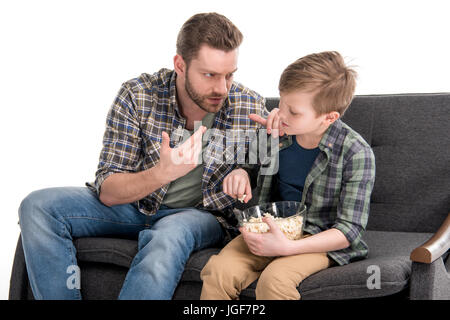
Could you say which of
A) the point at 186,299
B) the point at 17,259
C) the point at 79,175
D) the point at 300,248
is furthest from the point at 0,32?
the point at 300,248

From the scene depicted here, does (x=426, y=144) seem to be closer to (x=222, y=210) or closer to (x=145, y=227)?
(x=222, y=210)

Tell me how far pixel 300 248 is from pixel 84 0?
2.19 metres

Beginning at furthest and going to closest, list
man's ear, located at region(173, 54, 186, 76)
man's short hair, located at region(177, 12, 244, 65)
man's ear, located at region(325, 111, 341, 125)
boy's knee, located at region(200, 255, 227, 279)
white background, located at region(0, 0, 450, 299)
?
white background, located at region(0, 0, 450, 299)
man's ear, located at region(173, 54, 186, 76)
man's short hair, located at region(177, 12, 244, 65)
man's ear, located at region(325, 111, 341, 125)
boy's knee, located at region(200, 255, 227, 279)

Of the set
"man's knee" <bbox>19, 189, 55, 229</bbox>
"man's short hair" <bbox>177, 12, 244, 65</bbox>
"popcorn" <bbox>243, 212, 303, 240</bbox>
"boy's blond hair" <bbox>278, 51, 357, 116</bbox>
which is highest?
"man's short hair" <bbox>177, 12, 244, 65</bbox>

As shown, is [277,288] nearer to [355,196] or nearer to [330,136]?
[355,196]

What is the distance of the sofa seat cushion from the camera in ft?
4.93

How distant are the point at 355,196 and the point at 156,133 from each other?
77 cm

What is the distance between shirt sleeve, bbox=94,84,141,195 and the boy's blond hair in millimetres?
604

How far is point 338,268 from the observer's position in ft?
5.16

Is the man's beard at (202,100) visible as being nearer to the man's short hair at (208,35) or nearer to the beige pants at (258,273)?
the man's short hair at (208,35)

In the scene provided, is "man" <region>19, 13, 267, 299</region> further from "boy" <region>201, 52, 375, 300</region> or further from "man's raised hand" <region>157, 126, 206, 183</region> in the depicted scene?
"boy" <region>201, 52, 375, 300</region>

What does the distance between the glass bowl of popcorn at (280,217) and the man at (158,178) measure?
4.3 inches

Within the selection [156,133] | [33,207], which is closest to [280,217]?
[156,133]

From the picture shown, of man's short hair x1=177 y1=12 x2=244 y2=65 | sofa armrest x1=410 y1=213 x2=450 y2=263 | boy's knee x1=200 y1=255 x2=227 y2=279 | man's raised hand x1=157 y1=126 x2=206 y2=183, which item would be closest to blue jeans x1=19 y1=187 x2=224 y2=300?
boy's knee x1=200 y1=255 x2=227 y2=279
